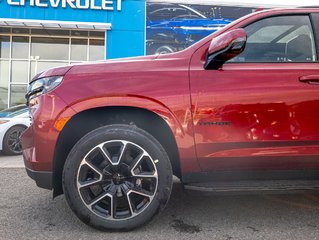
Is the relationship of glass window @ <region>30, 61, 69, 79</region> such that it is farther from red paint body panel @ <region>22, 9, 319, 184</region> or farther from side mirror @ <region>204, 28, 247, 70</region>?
side mirror @ <region>204, 28, 247, 70</region>

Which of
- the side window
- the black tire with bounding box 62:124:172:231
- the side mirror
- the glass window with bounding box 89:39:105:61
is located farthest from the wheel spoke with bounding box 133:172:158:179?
the glass window with bounding box 89:39:105:61

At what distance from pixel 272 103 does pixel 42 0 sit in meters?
13.4

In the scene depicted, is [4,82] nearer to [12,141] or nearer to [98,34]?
[98,34]

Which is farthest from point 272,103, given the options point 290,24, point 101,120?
point 101,120

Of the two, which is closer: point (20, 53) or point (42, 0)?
point (42, 0)

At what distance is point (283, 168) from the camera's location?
2.97 metres

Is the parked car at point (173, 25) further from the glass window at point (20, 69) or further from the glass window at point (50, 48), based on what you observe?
the glass window at point (20, 69)

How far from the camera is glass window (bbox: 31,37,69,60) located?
1523 centimetres

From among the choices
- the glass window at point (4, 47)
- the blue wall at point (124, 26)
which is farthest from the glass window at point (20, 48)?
the blue wall at point (124, 26)

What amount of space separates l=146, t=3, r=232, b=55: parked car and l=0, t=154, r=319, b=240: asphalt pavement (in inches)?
431

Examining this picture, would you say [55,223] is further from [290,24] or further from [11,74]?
[11,74]

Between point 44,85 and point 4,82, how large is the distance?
13378 mm

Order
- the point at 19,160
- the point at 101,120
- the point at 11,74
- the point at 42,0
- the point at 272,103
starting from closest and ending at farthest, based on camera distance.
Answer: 1. the point at 272,103
2. the point at 101,120
3. the point at 19,160
4. the point at 42,0
5. the point at 11,74

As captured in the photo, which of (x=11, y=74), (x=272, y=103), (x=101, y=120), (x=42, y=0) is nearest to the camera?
(x=272, y=103)
